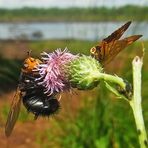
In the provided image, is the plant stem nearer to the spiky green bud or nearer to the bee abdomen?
the spiky green bud

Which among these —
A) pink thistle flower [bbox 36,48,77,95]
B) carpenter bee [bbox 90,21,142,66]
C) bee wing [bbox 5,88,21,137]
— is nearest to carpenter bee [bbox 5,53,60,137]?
bee wing [bbox 5,88,21,137]

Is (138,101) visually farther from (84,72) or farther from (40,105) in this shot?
(40,105)

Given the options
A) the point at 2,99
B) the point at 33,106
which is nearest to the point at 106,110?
the point at 33,106

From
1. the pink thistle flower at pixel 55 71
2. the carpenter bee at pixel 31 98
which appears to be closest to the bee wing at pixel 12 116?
the carpenter bee at pixel 31 98

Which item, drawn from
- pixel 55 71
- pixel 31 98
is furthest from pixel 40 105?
pixel 55 71

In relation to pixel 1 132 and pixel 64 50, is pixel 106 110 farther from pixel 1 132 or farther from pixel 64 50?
pixel 64 50

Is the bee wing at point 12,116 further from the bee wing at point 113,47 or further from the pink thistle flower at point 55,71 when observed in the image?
the bee wing at point 113,47
